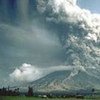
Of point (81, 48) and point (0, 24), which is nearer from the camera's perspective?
point (0, 24)

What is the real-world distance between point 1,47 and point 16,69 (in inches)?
50.3

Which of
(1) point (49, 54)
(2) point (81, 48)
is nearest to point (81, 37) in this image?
(2) point (81, 48)

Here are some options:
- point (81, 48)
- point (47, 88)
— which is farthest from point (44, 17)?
point (47, 88)

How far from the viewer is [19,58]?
14.1 metres

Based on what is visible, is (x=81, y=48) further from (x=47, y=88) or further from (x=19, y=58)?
(x=47, y=88)

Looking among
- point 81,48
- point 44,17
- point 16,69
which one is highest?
point 44,17

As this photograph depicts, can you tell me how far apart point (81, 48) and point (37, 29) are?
3.19 meters

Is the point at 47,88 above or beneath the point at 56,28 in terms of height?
beneath

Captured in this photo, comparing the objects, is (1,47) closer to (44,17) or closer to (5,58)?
(5,58)

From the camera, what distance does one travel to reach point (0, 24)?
43.3 ft

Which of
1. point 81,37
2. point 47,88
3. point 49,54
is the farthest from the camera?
point 47,88

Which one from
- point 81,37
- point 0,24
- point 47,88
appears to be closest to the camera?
point 0,24

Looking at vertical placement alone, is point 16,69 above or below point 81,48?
below

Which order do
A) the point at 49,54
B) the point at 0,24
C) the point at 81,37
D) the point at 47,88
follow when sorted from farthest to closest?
the point at 47,88 < the point at 81,37 < the point at 49,54 < the point at 0,24
